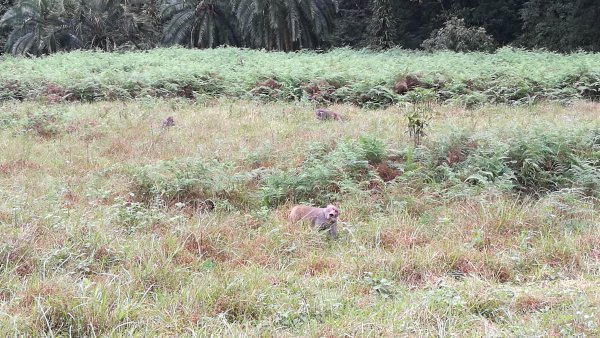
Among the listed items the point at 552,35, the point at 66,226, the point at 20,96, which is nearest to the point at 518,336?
the point at 66,226

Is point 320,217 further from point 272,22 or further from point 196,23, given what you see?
point 196,23

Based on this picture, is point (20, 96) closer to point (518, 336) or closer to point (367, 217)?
point (367, 217)

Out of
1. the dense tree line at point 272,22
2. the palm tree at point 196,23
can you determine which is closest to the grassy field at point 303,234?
the dense tree line at point 272,22

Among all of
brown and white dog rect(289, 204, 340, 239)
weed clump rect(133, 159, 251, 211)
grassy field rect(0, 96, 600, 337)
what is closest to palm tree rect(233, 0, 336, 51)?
grassy field rect(0, 96, 600, 337)

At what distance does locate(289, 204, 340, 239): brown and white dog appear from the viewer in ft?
14.5

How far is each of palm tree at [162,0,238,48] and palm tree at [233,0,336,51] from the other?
1846mm

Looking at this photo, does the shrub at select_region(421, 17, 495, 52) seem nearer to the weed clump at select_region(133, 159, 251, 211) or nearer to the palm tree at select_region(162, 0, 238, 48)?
the palm tree at select_region(162, 0, 238, 48)

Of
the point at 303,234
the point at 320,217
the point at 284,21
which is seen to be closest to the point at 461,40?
the point at 284,21

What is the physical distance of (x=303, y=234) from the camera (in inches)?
173

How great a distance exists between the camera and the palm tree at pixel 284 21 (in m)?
27.4

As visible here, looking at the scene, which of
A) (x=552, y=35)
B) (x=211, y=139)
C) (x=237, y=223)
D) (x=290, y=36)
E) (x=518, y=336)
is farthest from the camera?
(x=290, y=36)

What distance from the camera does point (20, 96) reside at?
12617mm

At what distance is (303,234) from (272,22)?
80.3 ft

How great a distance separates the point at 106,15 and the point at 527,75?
25.5 metres
